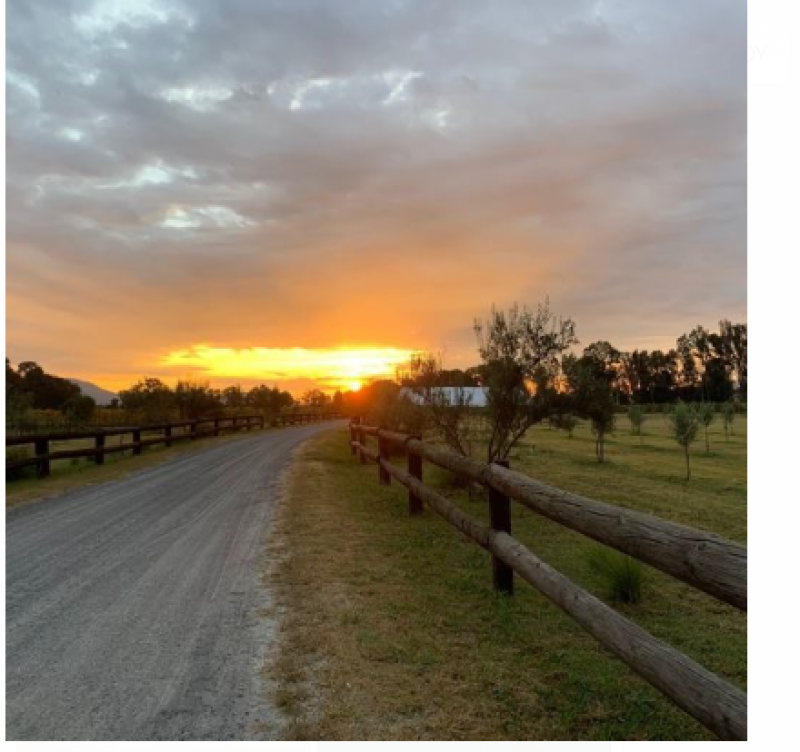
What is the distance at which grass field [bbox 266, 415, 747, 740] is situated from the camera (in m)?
3.30

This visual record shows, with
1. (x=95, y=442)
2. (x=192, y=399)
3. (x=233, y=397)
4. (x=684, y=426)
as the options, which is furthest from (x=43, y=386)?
(x=684, y=426)

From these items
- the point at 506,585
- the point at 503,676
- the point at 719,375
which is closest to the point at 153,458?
the point at 506,585

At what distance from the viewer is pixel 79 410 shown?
51.3m

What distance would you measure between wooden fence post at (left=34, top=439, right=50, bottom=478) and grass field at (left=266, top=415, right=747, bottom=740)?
9085 mm

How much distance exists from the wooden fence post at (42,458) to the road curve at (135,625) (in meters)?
6.19

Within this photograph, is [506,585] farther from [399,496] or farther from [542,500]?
[399,496]

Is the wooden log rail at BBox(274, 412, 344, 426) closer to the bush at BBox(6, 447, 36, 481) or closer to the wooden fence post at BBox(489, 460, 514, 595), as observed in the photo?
the bush at BBox(6, 447, 36, 481)

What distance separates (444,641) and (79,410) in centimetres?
5419

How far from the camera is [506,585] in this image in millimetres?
5590

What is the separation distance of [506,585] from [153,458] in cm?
1721

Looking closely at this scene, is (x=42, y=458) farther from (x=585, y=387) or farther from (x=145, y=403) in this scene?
(x=145, y=403)

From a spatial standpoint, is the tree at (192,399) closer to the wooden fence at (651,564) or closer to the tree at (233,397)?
the tree at (233,397)

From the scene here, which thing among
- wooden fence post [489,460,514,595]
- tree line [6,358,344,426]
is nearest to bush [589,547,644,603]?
wooden fence post [489,460,514,595]
